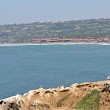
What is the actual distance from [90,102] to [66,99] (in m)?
1.46

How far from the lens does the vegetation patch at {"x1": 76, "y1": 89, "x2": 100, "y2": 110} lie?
17.2 meters

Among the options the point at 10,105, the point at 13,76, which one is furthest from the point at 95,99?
the point at 13,76

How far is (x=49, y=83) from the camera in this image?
6134 centimetres

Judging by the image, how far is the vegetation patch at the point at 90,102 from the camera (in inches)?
677

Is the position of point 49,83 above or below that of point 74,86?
below

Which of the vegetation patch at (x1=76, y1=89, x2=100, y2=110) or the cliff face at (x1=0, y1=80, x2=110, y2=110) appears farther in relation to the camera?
the cliff face at (x1=0, y1=80, x2=110, y2=110)

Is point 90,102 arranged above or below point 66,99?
above

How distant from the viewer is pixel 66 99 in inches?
735

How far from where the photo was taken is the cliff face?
1739 centimetres

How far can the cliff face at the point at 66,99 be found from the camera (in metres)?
17.4

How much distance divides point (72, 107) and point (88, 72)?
181 feet

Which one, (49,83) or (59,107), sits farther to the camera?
(49,83)

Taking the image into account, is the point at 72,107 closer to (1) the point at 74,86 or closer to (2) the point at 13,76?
(1) the point at 74,86

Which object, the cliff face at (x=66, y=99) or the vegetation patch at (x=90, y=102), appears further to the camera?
the cliff face at (x=66, y=99)
